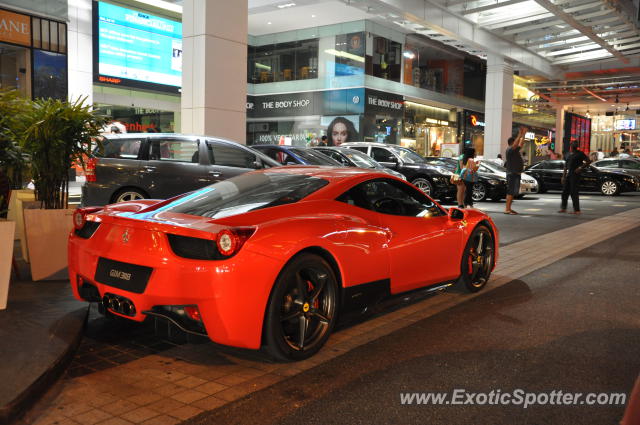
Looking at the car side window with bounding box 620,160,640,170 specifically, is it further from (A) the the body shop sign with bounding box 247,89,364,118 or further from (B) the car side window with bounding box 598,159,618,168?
(A) the the body shop sign with bounding box 247,89,364,118

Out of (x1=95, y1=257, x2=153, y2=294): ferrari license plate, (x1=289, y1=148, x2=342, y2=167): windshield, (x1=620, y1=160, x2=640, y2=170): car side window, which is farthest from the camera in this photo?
(x1=620, y1=160, x2=640, y2=170): car side window

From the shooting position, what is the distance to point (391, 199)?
5.20 meters

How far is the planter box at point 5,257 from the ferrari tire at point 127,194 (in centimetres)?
463

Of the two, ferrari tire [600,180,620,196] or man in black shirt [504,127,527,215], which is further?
ferrari tire [600,180,620,196]

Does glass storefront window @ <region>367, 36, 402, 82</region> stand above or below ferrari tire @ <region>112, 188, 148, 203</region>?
above

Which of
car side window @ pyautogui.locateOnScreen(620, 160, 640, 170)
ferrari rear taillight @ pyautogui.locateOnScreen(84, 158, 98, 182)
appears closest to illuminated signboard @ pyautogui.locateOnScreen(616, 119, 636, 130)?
car side window @ pyautogui.locateOnScreen(620, 160, 640, 170)

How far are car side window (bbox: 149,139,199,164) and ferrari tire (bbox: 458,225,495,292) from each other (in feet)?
18.5

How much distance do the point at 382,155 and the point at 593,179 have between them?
1110 cm

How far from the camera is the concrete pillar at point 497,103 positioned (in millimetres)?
28406

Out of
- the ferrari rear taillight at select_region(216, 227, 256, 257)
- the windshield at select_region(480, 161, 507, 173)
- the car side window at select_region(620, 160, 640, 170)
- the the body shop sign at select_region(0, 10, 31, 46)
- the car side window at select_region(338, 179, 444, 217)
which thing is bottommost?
the ferrari rear taillight at select_region(216, 227, 256, 257)

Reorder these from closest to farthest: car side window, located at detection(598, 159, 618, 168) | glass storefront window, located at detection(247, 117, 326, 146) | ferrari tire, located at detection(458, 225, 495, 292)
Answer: ferrari tire, located at detection(458, 225, 495, 292)
car side window, located at detection(598, 159, 618, 168)
glass storefront window, located at detection(247, 117, 326, 146)

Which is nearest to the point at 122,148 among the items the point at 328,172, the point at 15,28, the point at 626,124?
the point at 328,172

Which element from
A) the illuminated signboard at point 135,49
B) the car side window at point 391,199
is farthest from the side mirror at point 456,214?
the illuminated signboard at point 135,49

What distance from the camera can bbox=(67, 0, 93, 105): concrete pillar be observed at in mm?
23188
